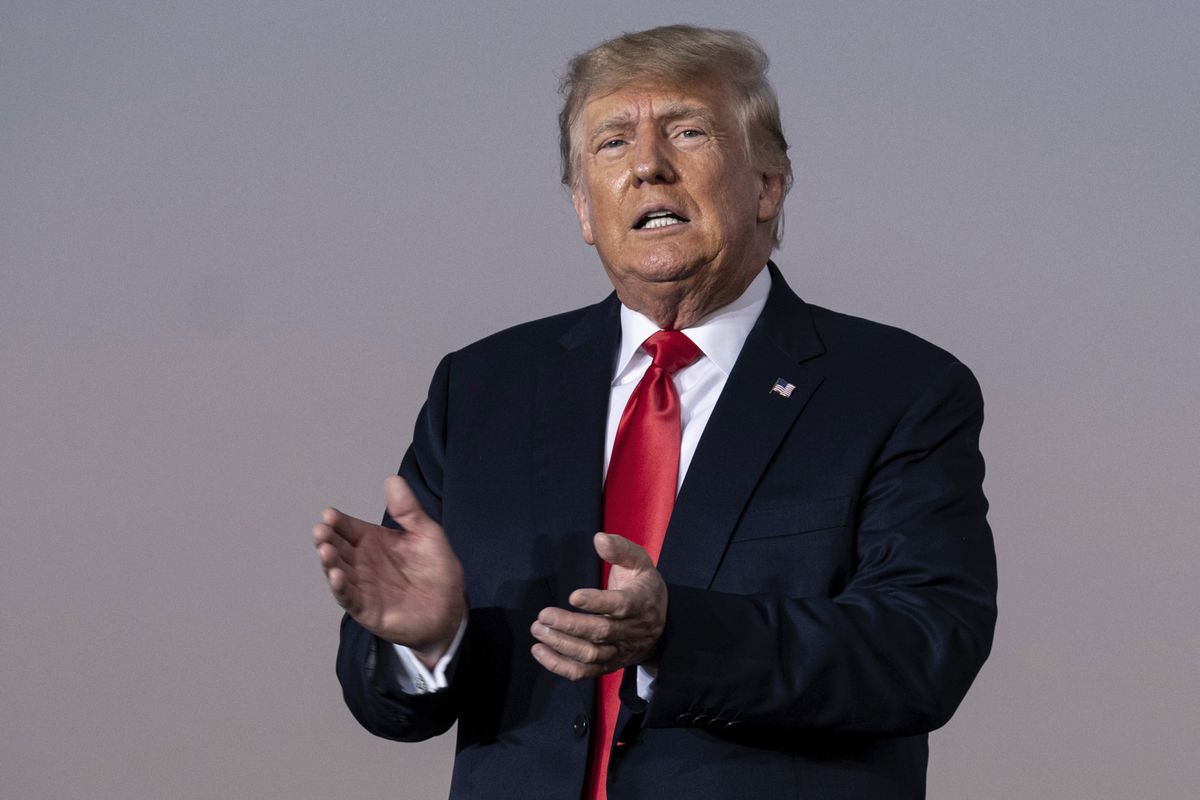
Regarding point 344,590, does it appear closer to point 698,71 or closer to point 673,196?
point 673,196

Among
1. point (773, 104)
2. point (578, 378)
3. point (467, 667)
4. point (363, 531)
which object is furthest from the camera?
point (773, 104)

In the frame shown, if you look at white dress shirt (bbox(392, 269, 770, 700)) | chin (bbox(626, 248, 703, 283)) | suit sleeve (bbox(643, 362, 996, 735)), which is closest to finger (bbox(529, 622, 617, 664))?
suit sleeve (bbox(643, 362, 996, 735))

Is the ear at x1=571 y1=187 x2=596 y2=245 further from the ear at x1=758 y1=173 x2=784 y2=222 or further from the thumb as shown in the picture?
the thumb

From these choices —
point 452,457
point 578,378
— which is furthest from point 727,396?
point 452,457

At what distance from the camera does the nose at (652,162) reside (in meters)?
2.22

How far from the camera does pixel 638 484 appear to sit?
208 cm

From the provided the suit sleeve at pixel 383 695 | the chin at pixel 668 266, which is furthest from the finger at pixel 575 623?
the chin at pixel 668 266

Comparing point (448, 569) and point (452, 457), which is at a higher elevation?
point (452, 457)

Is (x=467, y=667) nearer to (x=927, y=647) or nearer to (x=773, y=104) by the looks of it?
(x=927, y=647)

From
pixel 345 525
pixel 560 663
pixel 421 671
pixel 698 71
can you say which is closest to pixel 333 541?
pixel 345 525

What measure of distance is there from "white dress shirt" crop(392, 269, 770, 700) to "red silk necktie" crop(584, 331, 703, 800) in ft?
0.07

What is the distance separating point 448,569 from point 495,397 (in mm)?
413

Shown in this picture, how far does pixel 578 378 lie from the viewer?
2232 mm

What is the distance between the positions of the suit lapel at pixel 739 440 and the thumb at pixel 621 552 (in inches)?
9.8
